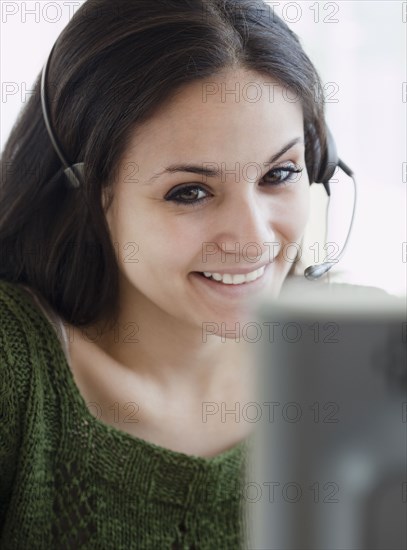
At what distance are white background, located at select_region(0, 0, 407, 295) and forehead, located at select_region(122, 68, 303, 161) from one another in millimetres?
680

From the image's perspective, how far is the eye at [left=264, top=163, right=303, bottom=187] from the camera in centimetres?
112

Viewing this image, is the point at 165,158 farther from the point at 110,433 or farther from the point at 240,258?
the point at 110,433

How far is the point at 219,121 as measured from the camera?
1.04 metres

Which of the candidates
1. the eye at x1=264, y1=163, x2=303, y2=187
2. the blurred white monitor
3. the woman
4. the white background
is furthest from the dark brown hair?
the blurred white monitor

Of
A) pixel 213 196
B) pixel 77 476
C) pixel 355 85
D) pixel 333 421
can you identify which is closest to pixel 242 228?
pixel 213 196

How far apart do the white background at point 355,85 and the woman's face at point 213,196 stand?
0.59 metres

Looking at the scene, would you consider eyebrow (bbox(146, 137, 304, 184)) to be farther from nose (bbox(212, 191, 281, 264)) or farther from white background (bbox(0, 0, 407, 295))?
white background (bbox(0, 0, 407, 295))

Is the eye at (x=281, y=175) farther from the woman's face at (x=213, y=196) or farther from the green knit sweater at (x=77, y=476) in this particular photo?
the green knit sweater at (x=77, y=476)

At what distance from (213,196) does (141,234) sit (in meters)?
0.12

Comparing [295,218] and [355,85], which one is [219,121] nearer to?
[295,218]

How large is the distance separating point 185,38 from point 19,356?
0.47 meters

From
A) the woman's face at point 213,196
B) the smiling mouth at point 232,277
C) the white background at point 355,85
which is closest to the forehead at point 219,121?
the woman's face at point 213,196

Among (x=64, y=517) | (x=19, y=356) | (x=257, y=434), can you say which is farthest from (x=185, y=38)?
(x=257, y=434)

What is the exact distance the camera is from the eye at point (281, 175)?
112 cm
